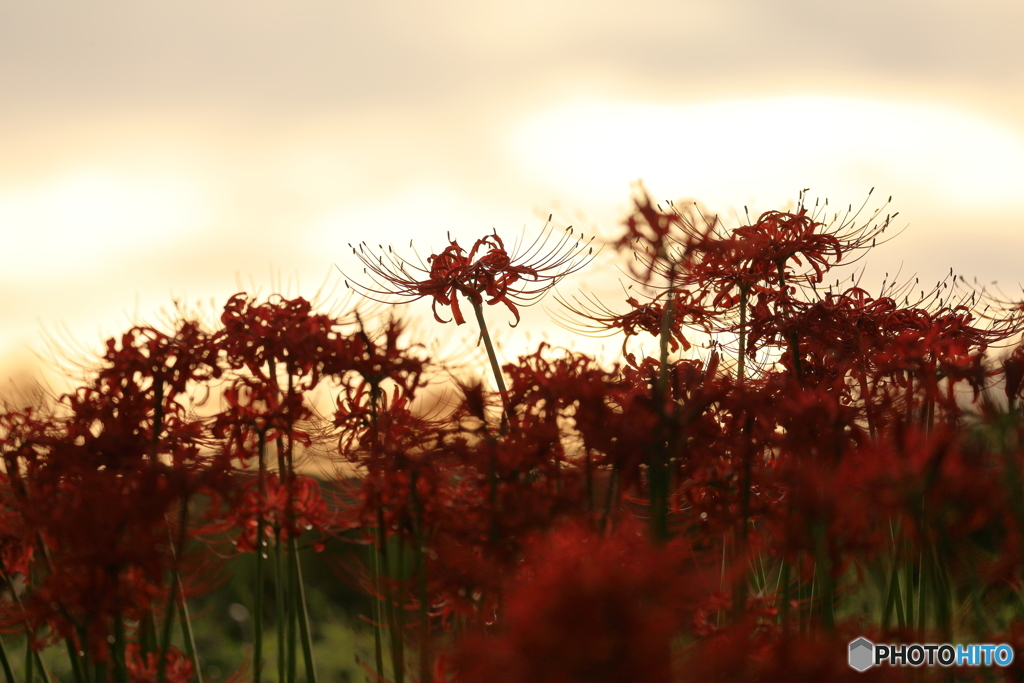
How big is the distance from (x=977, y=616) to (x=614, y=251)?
5.62 ft

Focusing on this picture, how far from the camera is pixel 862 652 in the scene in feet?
8.64

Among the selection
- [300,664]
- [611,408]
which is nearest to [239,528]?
[611,408]

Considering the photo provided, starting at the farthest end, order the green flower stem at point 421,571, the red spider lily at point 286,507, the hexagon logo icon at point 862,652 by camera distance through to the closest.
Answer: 1. the red spider lily at point 286,507
2. the green flower stem at point 421,571
3. the hexagon logo icon at point 862,652

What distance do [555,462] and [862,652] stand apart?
1153 millimetres

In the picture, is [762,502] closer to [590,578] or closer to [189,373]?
[590,578]

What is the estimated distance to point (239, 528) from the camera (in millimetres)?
3832

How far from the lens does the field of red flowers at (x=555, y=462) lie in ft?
9.17

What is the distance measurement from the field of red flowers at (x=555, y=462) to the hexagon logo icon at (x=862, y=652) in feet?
0.12

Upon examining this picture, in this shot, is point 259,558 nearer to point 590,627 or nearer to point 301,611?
point 301,611

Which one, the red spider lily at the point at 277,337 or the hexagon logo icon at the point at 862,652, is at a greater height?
the red spider lily at the point at 277,337

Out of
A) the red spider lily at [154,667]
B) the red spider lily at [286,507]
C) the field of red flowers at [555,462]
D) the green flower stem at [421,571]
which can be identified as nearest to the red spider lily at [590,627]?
the field of red flowers at [555,462]

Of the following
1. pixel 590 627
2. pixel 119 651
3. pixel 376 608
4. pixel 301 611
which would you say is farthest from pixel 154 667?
pixel 590 627

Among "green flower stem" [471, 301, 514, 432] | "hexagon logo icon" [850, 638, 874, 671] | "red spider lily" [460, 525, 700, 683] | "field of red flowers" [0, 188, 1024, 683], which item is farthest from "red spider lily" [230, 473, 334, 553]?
"hexagon logo icon" [850, 638, 874, 671]

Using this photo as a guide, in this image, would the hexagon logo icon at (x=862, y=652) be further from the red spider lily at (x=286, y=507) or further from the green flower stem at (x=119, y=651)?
the green flower stem at (x=119, y=651)
